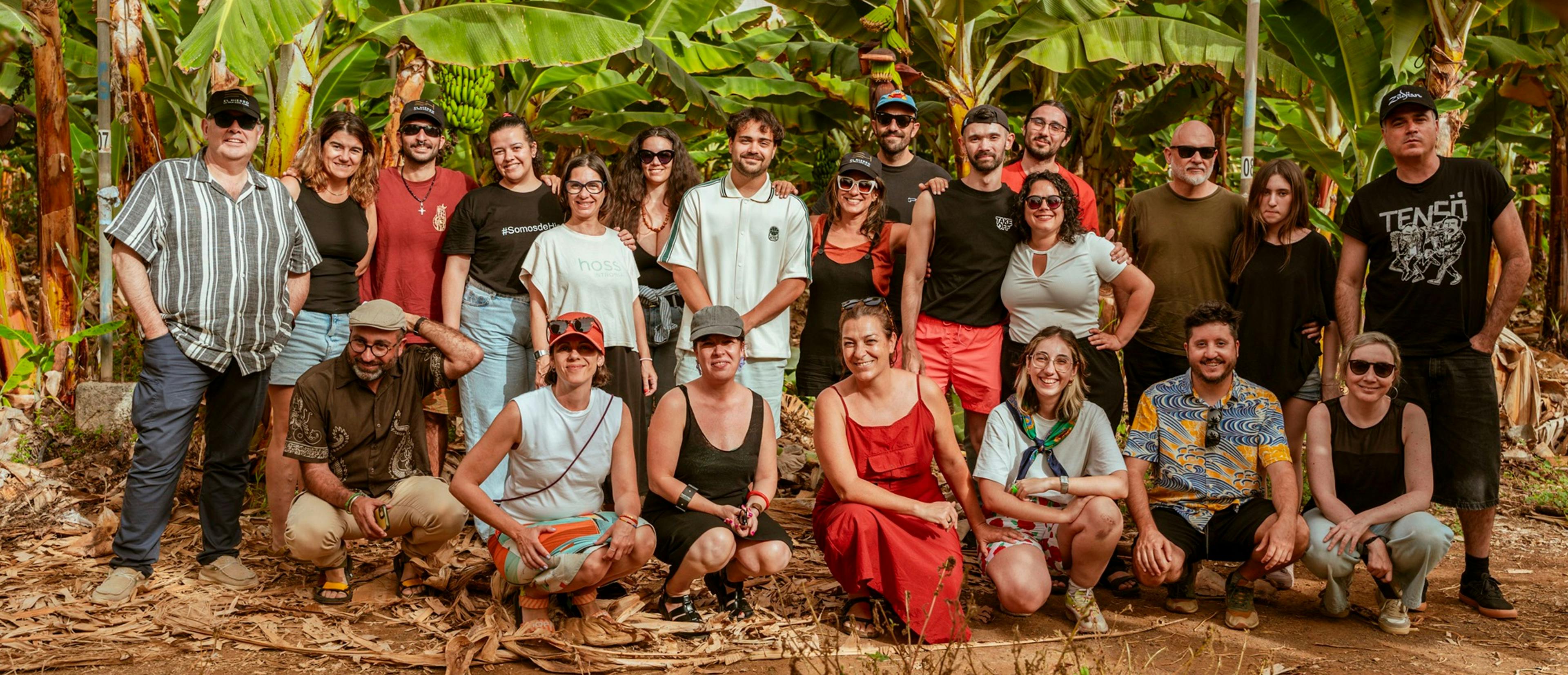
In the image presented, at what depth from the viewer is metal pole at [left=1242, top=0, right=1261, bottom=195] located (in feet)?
17.9

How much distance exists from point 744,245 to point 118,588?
9.01ft

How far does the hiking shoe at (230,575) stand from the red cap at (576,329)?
1.68 meters

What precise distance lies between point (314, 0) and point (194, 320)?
1647 mm

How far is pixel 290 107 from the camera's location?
5.63m

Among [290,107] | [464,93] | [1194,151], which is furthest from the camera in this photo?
[464,93]

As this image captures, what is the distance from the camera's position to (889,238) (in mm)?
4914

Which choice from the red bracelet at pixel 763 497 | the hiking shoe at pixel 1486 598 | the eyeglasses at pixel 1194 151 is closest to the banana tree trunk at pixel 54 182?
the red bracelet at pixel 763 497

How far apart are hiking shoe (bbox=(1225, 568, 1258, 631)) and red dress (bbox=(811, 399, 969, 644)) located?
1017mm

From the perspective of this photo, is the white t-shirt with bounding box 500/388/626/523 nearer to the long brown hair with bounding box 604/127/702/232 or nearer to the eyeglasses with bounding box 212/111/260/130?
the long brown hair with bounding box 604/127/702/232

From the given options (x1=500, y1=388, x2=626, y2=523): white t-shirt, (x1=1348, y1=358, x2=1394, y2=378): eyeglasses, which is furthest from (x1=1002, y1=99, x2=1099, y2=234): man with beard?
(x1=500, y1=388, x2=626, y2=523): white t-shirt

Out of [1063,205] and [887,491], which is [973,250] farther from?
[887,491]

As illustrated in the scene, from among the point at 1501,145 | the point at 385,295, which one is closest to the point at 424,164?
the point at 385,295

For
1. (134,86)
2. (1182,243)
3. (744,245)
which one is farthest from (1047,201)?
(134,86)

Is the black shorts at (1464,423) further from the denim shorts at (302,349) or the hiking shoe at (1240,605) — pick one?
the denim shorts at (302,349)
